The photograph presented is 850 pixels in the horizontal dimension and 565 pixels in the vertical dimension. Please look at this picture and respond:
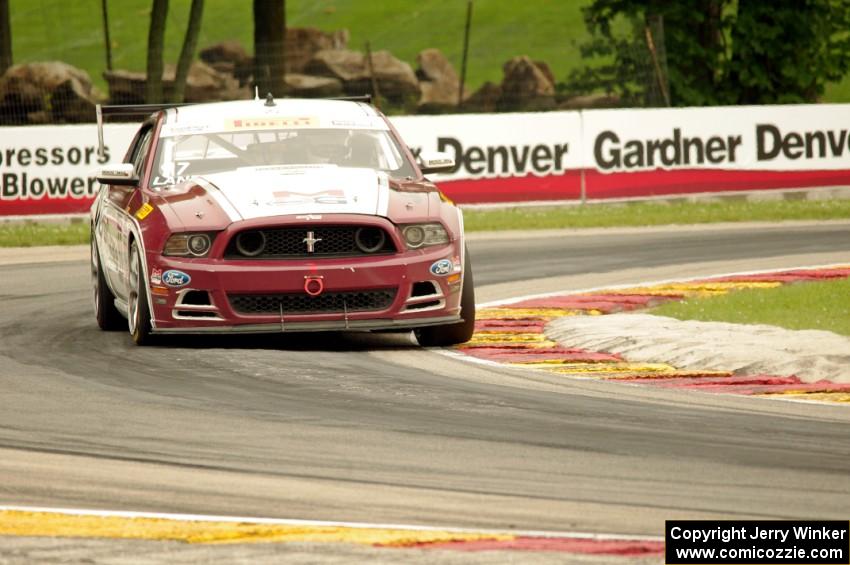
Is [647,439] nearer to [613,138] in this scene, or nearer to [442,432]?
[442,432]

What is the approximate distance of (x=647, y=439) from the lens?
7.81 metres

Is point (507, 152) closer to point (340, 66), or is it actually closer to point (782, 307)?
point (782, 307)

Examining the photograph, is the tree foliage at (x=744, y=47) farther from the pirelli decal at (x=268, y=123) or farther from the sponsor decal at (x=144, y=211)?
the sponsor decal at (x=144, y=211)

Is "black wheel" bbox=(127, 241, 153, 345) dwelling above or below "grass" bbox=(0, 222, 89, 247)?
above

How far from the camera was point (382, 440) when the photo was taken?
7859 mm

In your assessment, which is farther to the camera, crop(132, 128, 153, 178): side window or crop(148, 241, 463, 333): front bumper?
crop(132, 128, 153, 178): side window

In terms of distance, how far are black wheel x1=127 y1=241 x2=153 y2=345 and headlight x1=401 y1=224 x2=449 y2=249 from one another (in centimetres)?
162

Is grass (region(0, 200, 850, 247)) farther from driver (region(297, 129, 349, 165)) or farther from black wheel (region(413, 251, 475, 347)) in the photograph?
black wheel (region(413, 251, 475, 347))

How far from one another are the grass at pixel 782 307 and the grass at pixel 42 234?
9.69 meters

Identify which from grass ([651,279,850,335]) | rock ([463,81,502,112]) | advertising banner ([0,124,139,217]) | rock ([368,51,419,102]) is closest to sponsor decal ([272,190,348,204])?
grass ([651,279,850,335])

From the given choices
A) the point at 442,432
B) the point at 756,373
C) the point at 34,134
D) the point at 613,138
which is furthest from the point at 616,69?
the point at 442,432

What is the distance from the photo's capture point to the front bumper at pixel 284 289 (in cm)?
1077

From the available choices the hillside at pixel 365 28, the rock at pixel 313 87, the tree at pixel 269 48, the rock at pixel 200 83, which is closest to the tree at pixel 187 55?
the tree at pixel 269 48

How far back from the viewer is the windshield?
1196cm
